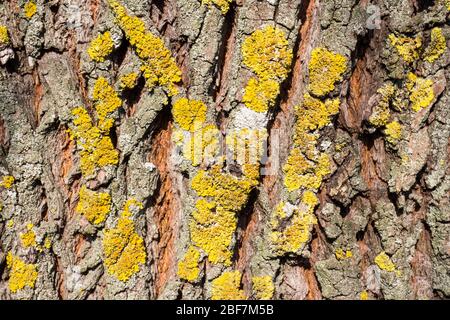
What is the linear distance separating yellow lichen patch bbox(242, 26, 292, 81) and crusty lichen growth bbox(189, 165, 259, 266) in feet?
1.16

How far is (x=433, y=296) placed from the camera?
174cm

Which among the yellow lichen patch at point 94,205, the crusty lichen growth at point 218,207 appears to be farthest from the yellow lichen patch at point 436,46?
the yellow lichen patch at point 94,205

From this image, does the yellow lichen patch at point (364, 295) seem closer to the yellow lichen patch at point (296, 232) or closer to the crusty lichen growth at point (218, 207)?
the yellow lichen patch at point (296, 232)

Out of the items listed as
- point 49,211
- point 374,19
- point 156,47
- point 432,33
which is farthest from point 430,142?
point 49,211

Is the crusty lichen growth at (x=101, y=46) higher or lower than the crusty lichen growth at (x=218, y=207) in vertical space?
higher

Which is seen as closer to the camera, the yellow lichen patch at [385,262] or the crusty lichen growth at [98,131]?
the crusty lichen growth at [98,131]

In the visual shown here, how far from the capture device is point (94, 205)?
1.61 meters

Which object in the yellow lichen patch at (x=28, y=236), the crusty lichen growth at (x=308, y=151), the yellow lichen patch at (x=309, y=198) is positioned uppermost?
the crusty lichen growth at (x=308, y=151)

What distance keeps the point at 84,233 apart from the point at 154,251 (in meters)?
0.28

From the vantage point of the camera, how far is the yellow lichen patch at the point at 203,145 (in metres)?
1.58

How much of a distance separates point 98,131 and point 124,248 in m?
A: 0.46

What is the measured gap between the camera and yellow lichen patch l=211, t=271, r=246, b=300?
5.48 ft

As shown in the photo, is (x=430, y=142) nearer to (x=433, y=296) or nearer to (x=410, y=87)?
(x=410, y=87)

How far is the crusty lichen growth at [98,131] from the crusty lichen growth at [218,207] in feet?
1.14
